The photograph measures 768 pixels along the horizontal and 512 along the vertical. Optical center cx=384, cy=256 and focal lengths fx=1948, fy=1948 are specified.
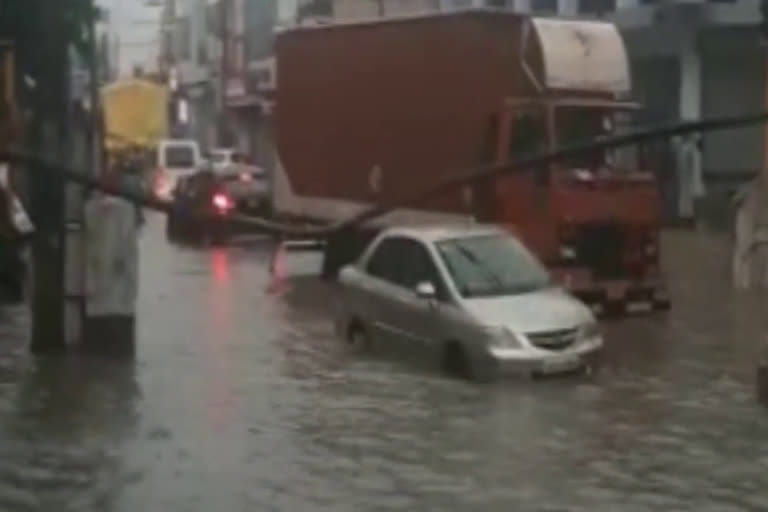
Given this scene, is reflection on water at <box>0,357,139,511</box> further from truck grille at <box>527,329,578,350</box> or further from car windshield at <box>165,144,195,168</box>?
car windshield at <box>165,144,195,168</box>

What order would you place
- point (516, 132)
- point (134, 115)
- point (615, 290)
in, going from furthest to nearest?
point (134, 115), point (516, 132), point (615, 290)

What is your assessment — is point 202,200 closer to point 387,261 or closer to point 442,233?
point 387,261

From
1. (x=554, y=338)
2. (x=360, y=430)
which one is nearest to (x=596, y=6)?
(x=554, y=338)

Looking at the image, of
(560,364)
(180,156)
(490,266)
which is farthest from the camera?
(180,156)

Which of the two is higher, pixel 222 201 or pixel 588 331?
pixel 588 331

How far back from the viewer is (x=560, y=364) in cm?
1803

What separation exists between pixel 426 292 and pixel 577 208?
242 inches

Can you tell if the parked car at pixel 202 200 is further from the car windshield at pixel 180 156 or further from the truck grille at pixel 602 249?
the truck grille at pixel 602 249

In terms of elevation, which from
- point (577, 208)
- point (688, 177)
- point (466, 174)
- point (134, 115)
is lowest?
point (134, 115)

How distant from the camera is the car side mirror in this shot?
1880 centimetres

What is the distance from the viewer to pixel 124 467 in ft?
41.5

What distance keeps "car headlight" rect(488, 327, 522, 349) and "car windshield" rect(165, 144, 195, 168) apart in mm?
42397

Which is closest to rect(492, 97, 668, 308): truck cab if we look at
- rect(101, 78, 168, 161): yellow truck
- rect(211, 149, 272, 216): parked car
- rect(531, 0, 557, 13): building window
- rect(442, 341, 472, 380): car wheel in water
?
rect(442, 341, 472, 380): car wheel in water

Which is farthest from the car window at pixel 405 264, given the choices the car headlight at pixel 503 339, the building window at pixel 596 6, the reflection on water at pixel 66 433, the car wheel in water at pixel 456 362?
the building window at pixel 596 6
